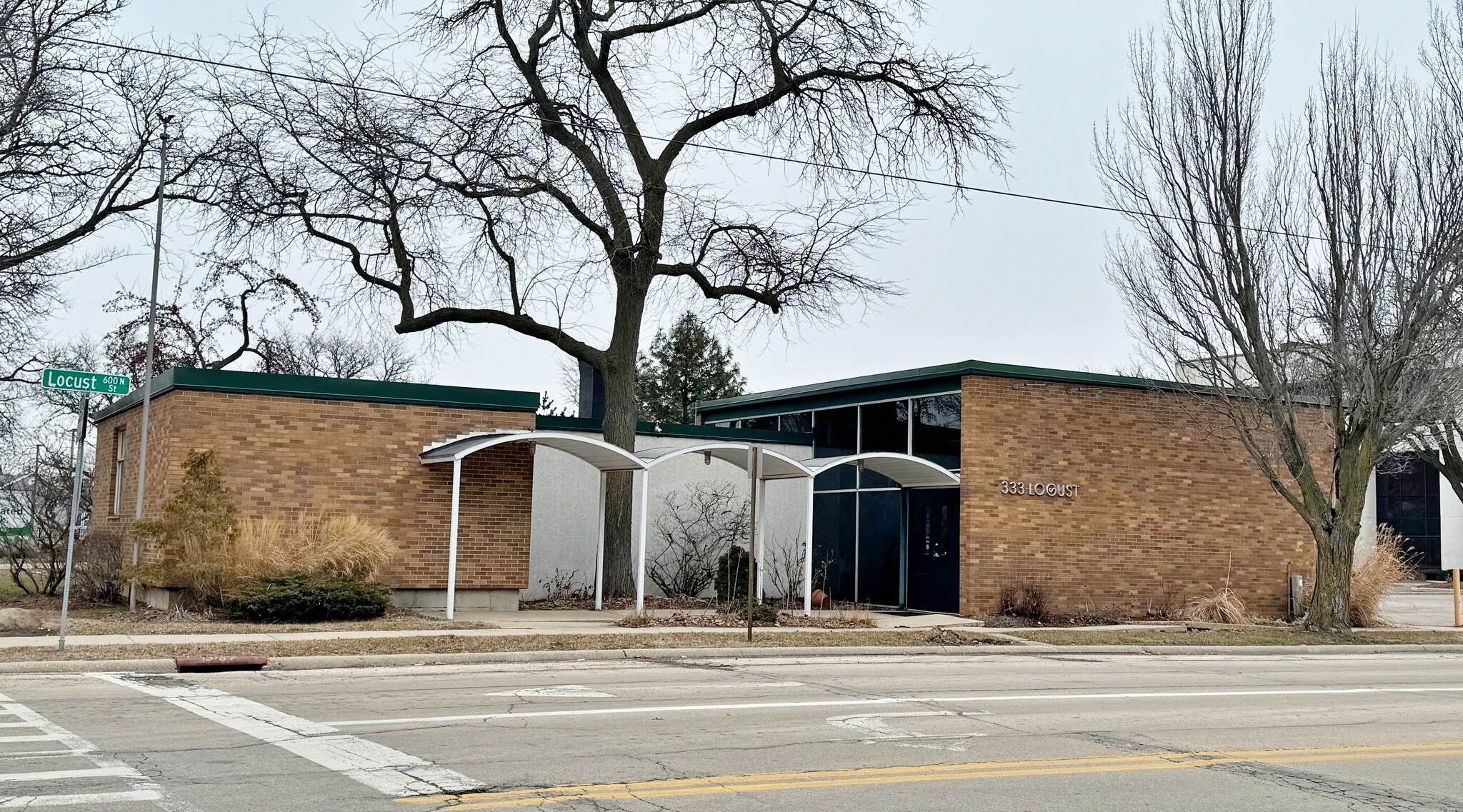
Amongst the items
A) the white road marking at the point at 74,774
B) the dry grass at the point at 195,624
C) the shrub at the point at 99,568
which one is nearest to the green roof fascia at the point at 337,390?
the shrub at the point at 99,568

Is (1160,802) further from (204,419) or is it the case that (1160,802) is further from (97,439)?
(97,439)

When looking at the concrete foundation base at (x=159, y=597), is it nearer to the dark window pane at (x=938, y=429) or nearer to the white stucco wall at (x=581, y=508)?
the white stucco wall at (x=581, y=508)

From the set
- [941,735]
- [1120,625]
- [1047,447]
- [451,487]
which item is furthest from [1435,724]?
[451,487]

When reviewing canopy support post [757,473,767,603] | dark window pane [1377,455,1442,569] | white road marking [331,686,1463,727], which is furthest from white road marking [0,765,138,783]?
dark window pane [1377,455,1442,569]

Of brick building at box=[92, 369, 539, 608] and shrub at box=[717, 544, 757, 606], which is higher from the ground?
brick building at box=[92, 369, 539, 608]

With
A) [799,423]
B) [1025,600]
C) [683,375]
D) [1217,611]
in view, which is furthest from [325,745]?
[683,375]

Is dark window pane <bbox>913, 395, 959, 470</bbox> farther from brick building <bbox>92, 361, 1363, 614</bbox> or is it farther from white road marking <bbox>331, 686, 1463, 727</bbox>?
white road marking <bbox>331, 686, 1463, 727</bbox>

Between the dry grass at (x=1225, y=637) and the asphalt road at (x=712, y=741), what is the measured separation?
472cm

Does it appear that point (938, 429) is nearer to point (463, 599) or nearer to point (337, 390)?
point (463, 599)

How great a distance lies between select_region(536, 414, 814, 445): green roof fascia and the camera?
83.1 ft

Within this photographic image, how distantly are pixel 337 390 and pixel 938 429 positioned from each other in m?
10.8

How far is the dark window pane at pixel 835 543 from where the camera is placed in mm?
26422

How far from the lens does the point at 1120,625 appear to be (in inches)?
867

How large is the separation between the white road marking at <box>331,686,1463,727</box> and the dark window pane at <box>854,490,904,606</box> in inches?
442
